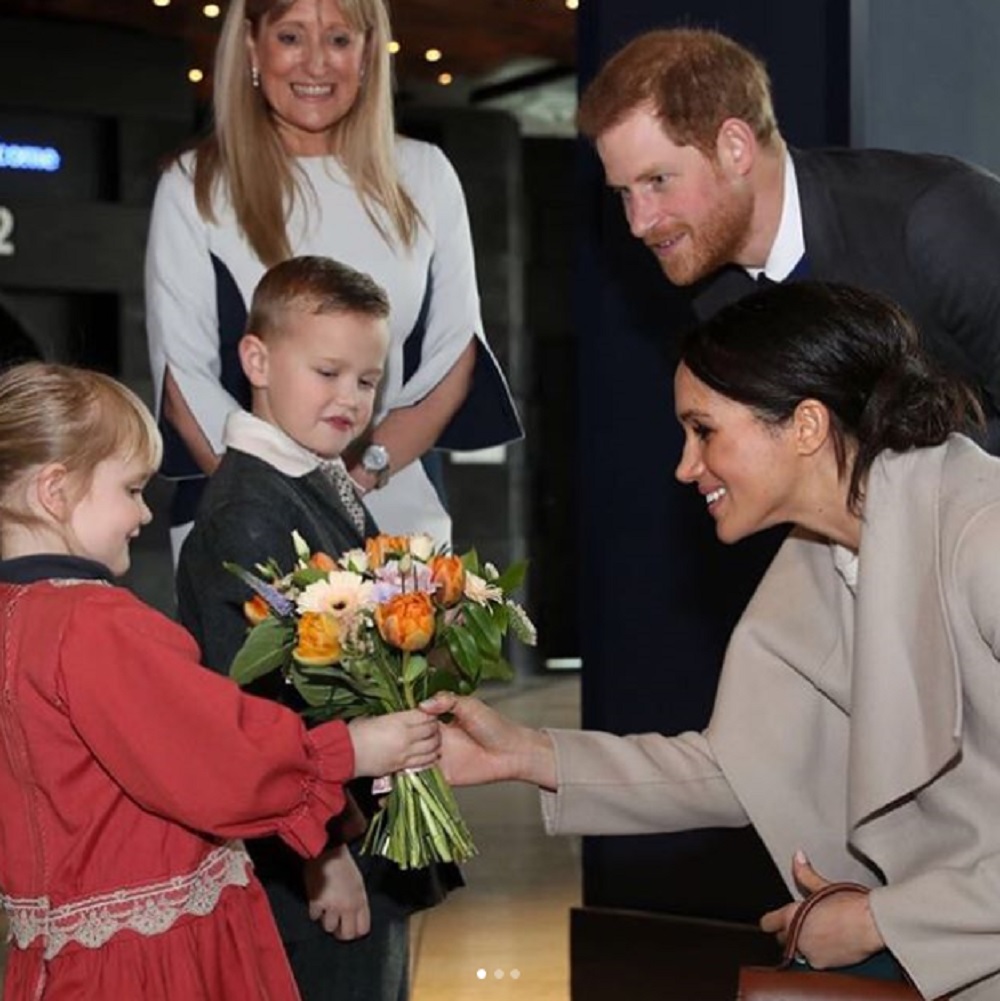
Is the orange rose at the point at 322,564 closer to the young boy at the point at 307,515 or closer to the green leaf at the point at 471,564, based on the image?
the green leaf at the point at 471,564

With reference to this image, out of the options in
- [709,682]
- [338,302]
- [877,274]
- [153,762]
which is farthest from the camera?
[709,682]

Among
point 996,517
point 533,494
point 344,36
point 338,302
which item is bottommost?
point 533,494

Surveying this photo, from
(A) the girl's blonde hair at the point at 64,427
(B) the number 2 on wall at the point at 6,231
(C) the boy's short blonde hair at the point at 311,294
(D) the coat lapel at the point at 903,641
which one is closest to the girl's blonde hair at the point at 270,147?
(C) the boy's short blonde hair at the point at 311,294

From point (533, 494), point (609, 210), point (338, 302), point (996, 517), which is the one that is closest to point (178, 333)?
point (338, 302)

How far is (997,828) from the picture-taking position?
2705mm

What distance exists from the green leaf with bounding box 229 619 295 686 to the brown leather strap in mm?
764

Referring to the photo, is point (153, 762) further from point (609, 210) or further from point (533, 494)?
point (533, 494)

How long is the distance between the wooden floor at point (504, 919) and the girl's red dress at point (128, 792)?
2479 millimetres

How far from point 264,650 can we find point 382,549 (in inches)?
8.2

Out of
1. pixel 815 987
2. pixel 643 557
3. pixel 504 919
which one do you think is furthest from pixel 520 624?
pixel 504 919

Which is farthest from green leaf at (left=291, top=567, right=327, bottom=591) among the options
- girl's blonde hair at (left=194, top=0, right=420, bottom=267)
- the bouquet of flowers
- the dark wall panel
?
the dark wall panel

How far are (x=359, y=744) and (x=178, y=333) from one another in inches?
51.8

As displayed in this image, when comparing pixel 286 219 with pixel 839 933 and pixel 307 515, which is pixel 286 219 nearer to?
pixel 307 515

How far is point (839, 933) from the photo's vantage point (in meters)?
2.71
